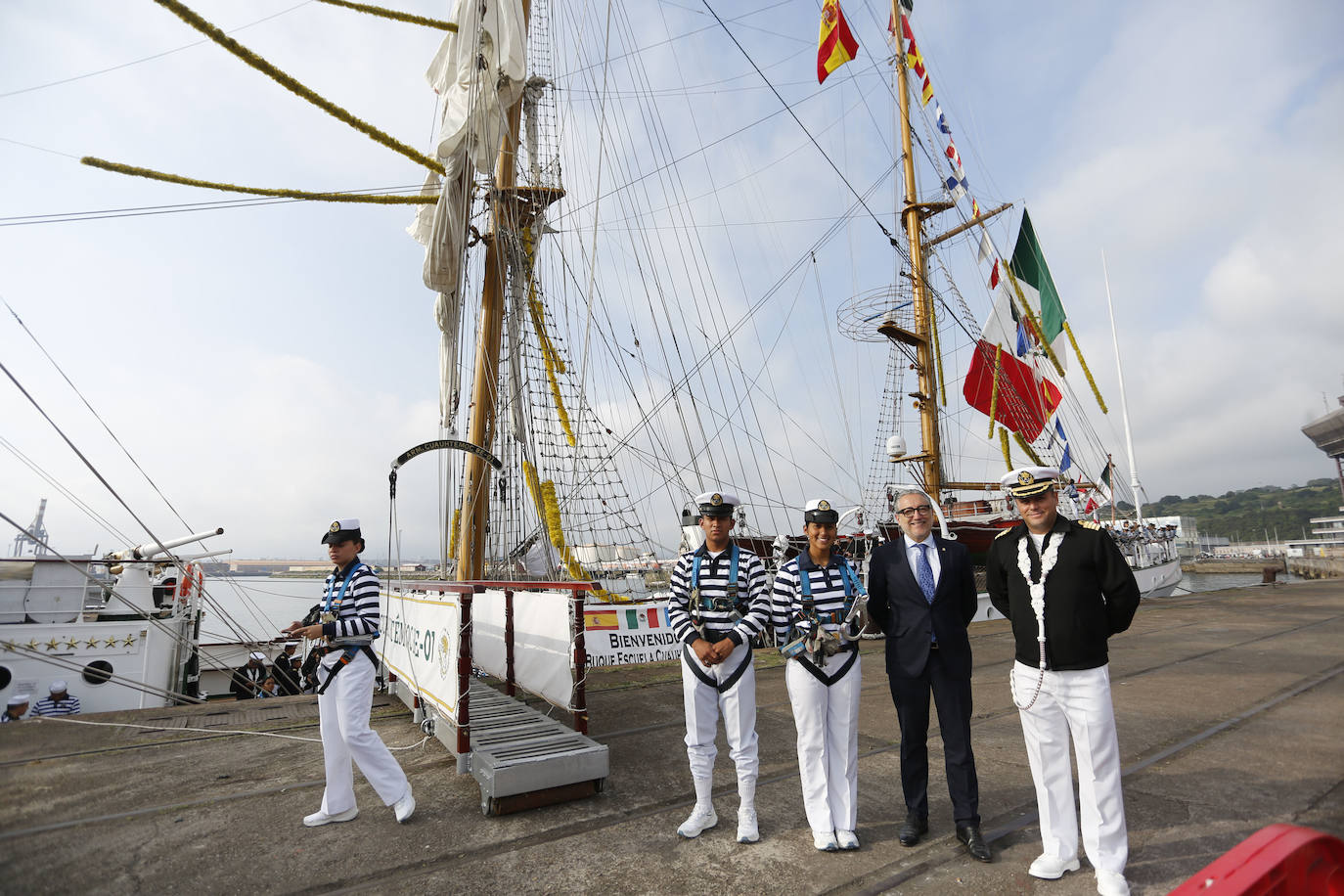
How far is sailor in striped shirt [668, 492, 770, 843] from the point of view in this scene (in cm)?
316

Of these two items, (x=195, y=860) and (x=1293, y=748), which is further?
(x=1293, y=748)

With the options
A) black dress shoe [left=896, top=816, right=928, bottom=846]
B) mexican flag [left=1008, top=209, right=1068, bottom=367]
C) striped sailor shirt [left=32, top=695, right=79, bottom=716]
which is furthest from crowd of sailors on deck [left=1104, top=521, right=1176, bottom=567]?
striped sailor shirt [left=32, top=695, right=79, bottom=716]

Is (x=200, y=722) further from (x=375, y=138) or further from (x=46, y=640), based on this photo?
(x=375, y=138)

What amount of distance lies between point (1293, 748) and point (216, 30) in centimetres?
1205

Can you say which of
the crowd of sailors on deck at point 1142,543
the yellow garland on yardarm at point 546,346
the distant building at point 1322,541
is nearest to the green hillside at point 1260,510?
the distant building at point 1322,541

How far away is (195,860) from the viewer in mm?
3031

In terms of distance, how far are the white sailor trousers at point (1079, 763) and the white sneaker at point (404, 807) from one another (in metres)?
3.16

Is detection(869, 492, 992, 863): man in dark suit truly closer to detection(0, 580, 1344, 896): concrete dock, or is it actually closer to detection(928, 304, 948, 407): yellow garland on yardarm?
detection(0, 580, 1344, 896): concrete dock

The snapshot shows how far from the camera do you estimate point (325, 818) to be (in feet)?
11.4

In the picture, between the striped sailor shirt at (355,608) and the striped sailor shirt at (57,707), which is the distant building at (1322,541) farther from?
the striped sailor shirt at (57,707)

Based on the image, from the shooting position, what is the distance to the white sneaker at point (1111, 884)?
2.49 m

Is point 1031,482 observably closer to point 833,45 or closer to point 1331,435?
point 833,45

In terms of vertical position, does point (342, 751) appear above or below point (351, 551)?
below

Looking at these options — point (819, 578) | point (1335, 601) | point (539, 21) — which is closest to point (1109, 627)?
point (819, 578)
